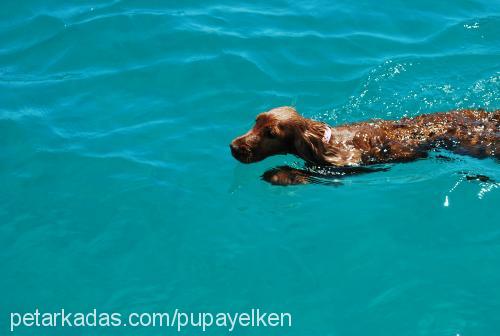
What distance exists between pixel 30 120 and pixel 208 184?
354 cm

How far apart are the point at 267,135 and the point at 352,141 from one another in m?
1.21

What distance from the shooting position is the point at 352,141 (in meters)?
9.30

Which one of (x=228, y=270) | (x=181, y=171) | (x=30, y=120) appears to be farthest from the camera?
(x=30, y=120)

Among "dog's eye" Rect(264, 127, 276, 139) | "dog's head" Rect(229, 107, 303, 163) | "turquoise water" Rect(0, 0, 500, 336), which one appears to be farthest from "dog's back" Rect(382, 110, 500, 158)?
"dog's eye" Rect(264, 127, 276, 139)

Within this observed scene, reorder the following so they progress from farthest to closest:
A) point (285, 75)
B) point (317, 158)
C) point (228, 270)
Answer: point (285, 75) → point (317, 158) → point (228, 270)

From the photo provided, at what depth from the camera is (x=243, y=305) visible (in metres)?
7.78

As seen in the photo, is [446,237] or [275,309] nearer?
[275,309]

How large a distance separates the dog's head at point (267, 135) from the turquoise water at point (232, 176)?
54cm

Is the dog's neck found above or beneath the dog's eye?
beneath

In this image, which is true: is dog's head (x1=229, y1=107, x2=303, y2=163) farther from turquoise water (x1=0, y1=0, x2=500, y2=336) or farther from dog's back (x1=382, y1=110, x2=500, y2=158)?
dog's back (x1=382, y1=110, x2=500, y2=158)

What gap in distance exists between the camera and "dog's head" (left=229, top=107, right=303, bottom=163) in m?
8.98

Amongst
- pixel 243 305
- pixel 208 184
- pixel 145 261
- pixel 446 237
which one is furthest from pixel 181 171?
pixel 446 237

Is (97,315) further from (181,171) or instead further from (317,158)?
(317,158)

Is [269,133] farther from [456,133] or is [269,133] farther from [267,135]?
[456,133]
